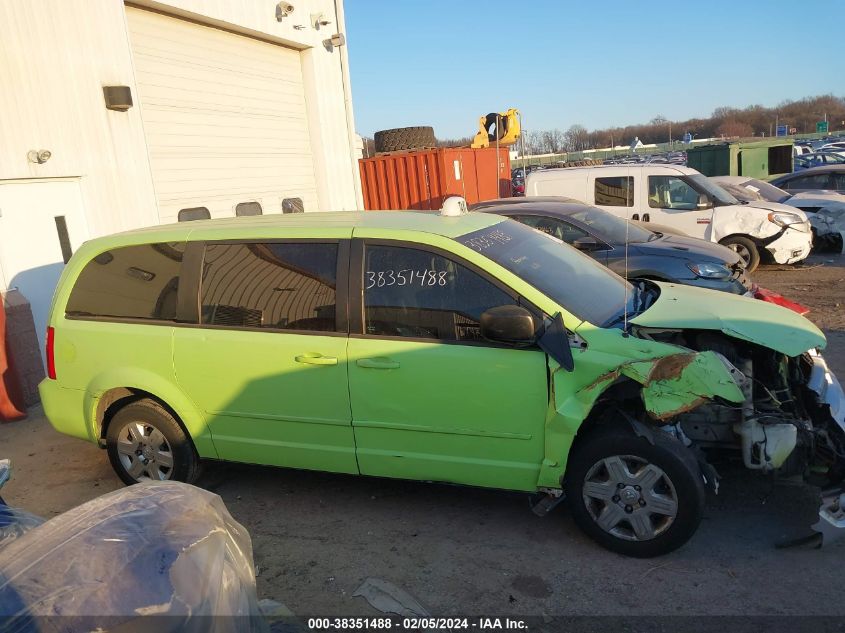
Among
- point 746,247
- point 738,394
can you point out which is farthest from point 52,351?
point 746,247

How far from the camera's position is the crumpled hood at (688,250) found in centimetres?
732

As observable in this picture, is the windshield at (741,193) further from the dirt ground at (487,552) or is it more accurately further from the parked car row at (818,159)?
the parked car row at (818,159)

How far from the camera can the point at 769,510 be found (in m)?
3.84

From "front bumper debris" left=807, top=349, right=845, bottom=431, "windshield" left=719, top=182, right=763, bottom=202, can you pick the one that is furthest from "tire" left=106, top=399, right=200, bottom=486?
"windshield" left=719, top=182, right=763, bottom=202

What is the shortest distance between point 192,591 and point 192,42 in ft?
30.3

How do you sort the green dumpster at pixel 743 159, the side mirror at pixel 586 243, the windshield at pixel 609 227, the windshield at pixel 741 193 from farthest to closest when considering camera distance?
1. the green dumpster at pixel 743 159
2. the windshield at pixel 741 193
3. the windshield at pixel 609 227
4. the side mirror at pixel 586 243

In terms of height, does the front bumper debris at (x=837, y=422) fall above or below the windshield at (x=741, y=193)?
below

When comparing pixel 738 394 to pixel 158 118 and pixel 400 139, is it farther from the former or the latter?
pixel 400 139

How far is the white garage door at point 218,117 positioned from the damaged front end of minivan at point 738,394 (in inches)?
280

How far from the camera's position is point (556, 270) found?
13.2 feet

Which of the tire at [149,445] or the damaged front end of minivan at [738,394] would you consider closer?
the damaged front end of minivan at [738,394]

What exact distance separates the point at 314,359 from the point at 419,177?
12371mm

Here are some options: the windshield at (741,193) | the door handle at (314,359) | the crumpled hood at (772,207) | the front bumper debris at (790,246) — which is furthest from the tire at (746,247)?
the door handle at (314,359)

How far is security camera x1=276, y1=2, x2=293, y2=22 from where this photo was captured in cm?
1073
